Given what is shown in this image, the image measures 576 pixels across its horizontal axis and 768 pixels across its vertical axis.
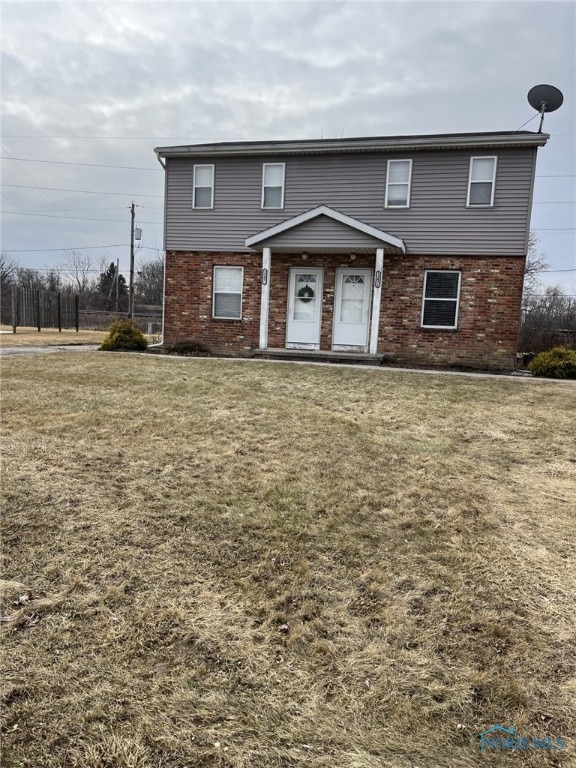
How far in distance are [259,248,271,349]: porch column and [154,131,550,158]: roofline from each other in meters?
2.93

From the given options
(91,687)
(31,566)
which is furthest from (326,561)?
(31,566)

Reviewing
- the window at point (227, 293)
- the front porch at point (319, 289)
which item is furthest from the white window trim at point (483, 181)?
the window at point (227, 293)

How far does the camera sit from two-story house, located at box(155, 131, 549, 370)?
12.2 meters

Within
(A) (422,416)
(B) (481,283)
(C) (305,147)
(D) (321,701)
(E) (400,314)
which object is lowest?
(D) (321,701)

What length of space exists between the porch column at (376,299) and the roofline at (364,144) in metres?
2.93

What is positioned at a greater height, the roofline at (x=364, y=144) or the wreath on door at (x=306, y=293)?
the roofline at (x=364, y=144)

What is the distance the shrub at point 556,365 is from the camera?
10875 mm

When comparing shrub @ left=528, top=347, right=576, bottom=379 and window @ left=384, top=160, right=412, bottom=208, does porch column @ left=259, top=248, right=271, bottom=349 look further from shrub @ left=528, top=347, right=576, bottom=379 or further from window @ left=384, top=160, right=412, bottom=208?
shrub @ left=528, top=347, right=576, bottom=379

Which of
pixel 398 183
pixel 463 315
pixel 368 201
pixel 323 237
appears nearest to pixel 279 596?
pixel 323 237

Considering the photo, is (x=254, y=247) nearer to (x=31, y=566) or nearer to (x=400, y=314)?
(x=400, y=314)

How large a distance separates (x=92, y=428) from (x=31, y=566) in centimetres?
254

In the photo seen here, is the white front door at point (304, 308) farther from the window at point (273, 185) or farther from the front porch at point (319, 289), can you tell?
the window at point (273, 185)

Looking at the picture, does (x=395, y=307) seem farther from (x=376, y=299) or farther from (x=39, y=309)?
(x=39, y=309)

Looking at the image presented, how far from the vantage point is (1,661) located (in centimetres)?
193
